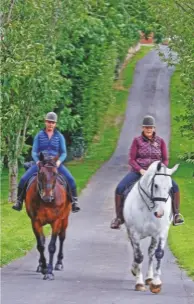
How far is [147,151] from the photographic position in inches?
627

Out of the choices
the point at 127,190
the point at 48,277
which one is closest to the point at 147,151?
the point at 127,190

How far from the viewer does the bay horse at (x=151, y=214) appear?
48.2 feet

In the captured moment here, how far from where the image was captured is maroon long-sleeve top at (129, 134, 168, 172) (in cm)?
1593

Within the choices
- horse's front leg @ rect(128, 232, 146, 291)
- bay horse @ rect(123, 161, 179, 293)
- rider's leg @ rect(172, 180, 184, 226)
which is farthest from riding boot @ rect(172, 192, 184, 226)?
horse's front leg @ rect(128, 232, 146, 291)

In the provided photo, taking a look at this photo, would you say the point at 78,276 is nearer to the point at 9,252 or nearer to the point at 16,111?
the point at 9,252

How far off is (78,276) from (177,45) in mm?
20725

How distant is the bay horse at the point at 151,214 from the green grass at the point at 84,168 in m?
3.21

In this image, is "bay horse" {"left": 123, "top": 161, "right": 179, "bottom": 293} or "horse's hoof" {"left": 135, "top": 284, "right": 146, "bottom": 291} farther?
"horse's hoof" {"left": 135, "top": 284, "right": 146, "bottom": 291}

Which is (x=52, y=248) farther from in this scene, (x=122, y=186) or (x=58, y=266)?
(x=122, y=186)

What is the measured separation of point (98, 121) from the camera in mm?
47031

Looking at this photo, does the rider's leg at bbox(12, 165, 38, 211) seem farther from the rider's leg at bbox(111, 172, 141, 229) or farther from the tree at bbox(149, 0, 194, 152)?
the tree at bbox(149, 0, 194, 152)

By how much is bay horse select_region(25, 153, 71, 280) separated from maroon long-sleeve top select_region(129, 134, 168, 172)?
4.81 ft

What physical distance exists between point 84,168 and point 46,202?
2731 centimetres

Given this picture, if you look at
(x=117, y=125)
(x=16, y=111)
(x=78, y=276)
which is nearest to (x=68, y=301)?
(x=78, y=276)
